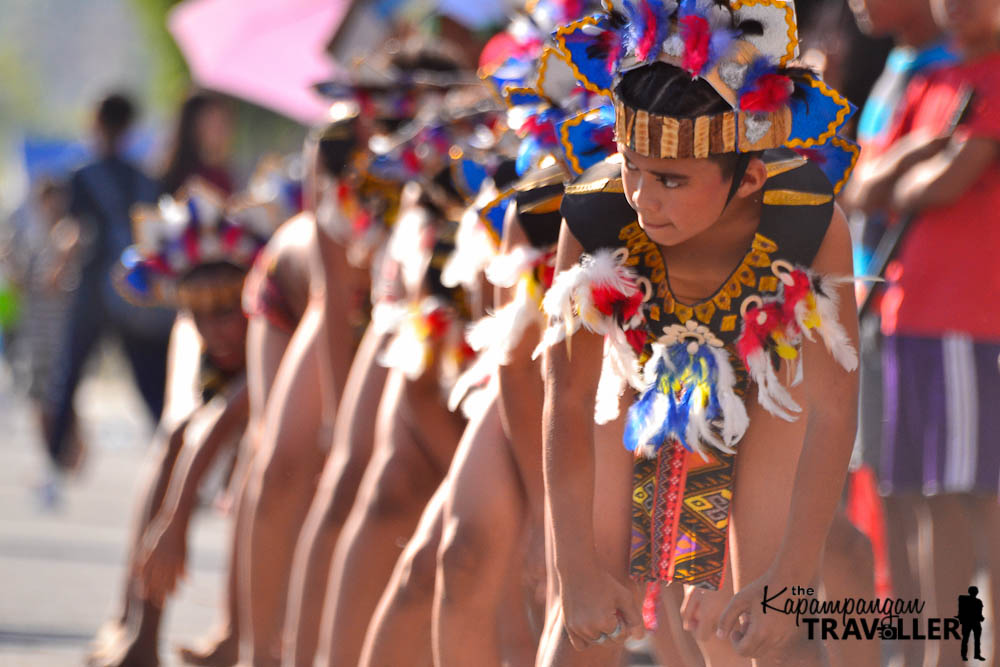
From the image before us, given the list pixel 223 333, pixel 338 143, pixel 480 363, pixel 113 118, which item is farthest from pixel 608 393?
pixel 113 118

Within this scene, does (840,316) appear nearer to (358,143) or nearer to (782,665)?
(782,665)

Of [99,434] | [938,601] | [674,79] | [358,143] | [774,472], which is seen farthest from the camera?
[99,434]

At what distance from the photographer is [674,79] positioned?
11.0ft

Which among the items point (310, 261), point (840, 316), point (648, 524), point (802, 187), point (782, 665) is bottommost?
point (782, 665)

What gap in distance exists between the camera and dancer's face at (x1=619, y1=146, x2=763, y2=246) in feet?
10.9

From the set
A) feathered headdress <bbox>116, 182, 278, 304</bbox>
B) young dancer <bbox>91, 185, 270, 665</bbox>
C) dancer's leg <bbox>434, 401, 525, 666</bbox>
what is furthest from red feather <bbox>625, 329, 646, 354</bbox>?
feathered headdress <bbox>116, 182, 278, 304</bbox>

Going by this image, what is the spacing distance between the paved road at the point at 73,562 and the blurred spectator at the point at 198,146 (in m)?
1.94

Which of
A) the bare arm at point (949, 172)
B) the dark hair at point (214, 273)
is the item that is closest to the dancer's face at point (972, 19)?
the bare arm at point (949, 172)

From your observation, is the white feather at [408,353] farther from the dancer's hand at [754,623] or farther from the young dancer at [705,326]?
the dancer's hand at [754,623]

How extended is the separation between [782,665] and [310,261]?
3.03 m

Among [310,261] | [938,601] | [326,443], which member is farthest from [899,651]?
[310,261]

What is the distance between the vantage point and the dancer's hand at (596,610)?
3.44m

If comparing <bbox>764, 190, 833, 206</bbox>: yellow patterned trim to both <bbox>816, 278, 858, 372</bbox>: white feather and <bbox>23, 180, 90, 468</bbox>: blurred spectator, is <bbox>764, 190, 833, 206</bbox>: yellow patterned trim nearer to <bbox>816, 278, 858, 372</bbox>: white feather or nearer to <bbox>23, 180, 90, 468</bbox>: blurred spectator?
<bbox>816, 278, 858, 372</bbox>: white feather

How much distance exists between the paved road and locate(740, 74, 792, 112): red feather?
3.65 m
